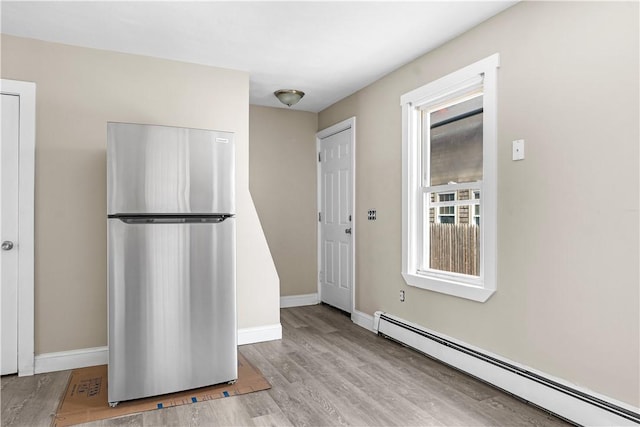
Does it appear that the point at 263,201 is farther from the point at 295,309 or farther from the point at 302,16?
the point at 302,16

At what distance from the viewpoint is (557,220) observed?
2201 mm

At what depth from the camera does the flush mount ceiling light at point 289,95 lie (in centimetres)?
405

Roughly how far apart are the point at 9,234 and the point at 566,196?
3547 mm

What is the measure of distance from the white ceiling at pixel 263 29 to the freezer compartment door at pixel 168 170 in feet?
2.44

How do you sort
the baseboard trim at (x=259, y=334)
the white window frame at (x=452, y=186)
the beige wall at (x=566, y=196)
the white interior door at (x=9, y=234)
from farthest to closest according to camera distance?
the baseboard trim at (x=259, y=334) → the white interior door at (x=9, y=234) → the white window frame at (x=452, y=186) → the beige wall at (x=566, y=196)

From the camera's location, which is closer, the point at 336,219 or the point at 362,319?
the point at 362,319

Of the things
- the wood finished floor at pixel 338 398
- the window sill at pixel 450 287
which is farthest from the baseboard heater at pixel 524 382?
the window sill at pixel 450 287

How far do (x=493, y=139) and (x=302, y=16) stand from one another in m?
1.44

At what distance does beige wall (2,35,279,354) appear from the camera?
2.89 metres

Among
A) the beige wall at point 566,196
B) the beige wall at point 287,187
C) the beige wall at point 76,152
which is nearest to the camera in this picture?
the beige wall at point 566,196

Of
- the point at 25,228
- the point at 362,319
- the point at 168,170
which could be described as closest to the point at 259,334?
the point at 362,319

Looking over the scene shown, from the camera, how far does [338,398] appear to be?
95.5 inches

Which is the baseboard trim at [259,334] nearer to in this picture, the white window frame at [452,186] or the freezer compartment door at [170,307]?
the freezer compartment door at [170,307]

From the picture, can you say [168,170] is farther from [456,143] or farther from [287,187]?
[287,187]
